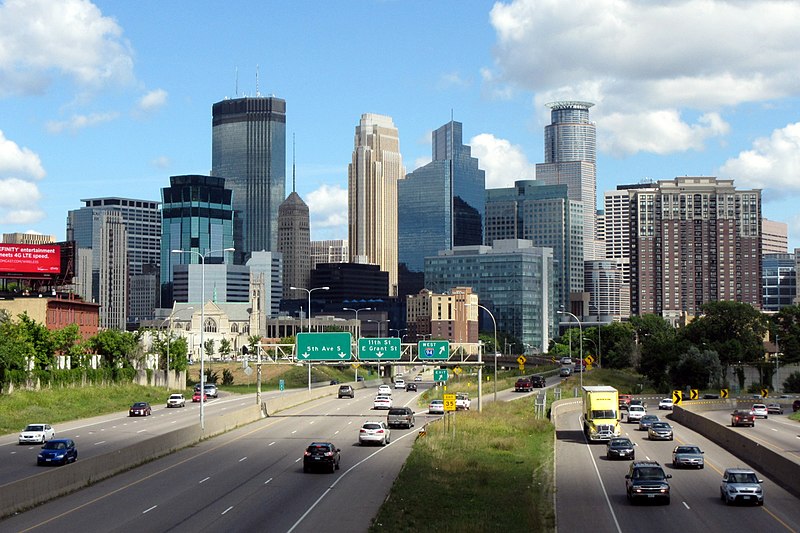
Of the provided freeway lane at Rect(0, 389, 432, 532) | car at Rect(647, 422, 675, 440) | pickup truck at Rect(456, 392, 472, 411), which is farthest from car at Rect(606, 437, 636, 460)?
pickup truck at Rect(456, 392, 472, 411)

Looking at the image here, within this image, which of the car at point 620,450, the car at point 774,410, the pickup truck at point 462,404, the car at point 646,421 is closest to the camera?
the car at point 620,450

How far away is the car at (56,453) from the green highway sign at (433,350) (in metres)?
45.0

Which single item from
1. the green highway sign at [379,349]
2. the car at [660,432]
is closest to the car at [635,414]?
the car at [660,432]

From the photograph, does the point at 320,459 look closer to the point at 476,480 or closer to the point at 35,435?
the point at 476,480

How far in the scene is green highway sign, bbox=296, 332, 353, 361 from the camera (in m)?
93.0

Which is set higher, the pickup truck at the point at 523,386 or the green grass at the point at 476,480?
the green grass at the point at 476,480

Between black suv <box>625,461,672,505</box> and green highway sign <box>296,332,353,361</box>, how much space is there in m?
50.2

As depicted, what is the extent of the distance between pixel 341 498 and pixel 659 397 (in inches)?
3648

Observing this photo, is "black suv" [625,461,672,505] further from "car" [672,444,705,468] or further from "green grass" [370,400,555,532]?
"car" [672,444,705,468]

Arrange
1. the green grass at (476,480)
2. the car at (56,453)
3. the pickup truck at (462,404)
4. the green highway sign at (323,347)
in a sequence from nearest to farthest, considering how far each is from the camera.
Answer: the green grass at (476,480)
the car at (56,453)
the green highway sign at (323,347)
the pickup truck at (462,404)

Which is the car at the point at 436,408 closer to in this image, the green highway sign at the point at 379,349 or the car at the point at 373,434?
the green highway sign at the point at 379,349

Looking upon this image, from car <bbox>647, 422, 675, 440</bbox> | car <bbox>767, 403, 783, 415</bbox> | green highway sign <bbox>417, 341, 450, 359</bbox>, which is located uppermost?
green highway sign <bbox>417, 341, 450, 359</bbox>

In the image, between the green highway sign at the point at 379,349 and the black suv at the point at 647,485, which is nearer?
the black suv at the point at 647,485

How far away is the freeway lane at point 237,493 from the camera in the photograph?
3806cm
